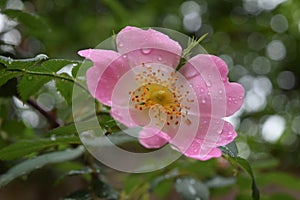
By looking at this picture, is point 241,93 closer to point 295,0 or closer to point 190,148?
point 190,148

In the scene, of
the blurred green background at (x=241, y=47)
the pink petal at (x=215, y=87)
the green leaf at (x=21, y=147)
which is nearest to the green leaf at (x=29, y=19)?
the green leaf at (x=21, y=147)

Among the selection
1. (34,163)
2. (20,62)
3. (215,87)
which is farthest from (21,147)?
(215,87)

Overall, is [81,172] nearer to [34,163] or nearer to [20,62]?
[34,163]

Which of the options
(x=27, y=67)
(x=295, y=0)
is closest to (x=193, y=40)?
(x=27, y=67)

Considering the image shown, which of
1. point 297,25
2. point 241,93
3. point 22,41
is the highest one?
point 241,93

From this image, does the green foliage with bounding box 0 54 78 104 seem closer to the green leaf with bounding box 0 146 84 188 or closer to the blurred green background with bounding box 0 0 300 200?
the green leaf with bounding box 0 146 84 188

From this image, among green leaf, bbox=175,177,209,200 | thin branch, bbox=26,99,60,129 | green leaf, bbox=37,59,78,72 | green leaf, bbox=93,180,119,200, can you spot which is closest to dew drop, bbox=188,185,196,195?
green leaf, bbox=175,177,209,200

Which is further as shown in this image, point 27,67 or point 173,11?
point 173,11

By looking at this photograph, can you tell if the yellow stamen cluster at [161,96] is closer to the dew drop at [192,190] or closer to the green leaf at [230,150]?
the green leaf at [230,150]
